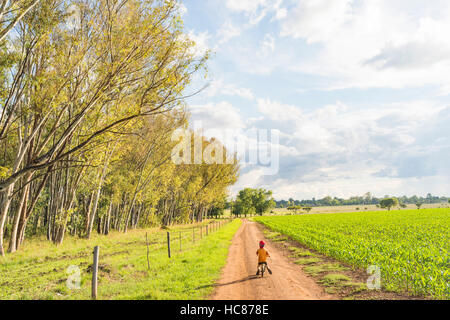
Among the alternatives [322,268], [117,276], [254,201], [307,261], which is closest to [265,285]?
[322,268]

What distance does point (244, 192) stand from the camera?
131m

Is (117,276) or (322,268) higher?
(117,276)

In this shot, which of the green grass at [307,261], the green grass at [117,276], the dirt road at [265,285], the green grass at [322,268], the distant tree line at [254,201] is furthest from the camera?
the distant tree line at [254,201]

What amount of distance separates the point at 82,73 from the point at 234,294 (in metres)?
12.3

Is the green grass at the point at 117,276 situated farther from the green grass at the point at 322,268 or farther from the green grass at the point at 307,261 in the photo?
the green grass at the point at 307,261

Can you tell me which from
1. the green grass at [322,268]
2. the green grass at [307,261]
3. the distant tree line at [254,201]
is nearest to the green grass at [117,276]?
the green grass at [322,268]

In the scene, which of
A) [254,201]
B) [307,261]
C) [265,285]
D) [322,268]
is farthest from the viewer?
[254,201]

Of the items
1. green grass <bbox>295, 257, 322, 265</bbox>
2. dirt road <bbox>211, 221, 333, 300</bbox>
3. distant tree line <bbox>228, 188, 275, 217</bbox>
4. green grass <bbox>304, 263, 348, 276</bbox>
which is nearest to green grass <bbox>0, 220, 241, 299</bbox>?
dirt road <bbox>211, 221, 333, 300</bbox>

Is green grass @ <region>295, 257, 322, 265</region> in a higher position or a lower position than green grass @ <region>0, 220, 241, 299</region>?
lower

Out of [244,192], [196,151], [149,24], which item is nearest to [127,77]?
[149,24]

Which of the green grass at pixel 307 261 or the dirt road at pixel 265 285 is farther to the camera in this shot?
the green grass at pixel 307 261

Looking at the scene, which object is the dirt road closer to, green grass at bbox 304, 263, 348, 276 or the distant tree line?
green grass at bbox 304, 263, 348, 276

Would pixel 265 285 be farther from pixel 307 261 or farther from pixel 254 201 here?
pixel 254 201
